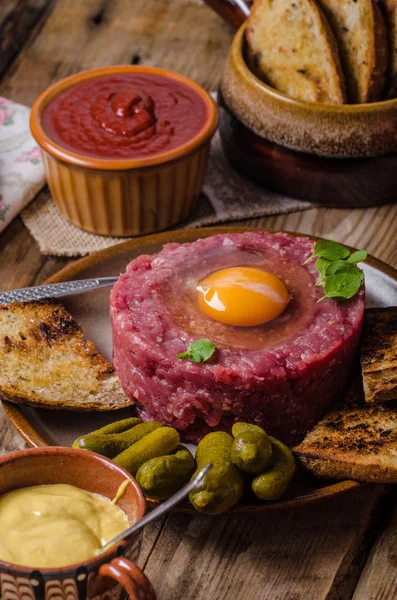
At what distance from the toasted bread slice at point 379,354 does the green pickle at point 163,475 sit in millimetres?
724

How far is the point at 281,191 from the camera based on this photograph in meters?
4.21

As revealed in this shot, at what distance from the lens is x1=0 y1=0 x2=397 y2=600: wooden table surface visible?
8.26ft

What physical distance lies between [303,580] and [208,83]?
11.5 ft

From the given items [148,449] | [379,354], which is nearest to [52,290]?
[148,449]

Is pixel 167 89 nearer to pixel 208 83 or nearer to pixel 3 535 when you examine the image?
pixel 208 83

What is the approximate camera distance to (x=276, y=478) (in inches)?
94.0

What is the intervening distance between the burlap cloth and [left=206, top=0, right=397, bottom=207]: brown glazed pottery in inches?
2.9

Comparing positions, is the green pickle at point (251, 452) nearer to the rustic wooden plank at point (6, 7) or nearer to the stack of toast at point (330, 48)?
the stack of toast at point (330, 48)

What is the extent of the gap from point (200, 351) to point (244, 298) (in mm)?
291

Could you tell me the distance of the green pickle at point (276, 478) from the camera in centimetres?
238

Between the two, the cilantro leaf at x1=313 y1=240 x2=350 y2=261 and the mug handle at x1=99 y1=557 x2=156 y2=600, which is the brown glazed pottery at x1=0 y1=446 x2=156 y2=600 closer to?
the mug handle at x1=99 y1=557 x2=156 y2=600

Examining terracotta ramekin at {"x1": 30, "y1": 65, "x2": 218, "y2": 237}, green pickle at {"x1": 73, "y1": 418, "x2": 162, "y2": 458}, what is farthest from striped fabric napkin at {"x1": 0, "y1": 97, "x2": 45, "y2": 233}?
green pickle at {"x1": 73, "y1": 418, "x2": 162, "y2": 458}

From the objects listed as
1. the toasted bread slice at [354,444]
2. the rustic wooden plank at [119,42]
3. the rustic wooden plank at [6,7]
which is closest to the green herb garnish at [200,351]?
the toasted bread slice at [354,444]

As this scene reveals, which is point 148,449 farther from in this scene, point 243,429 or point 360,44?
point 360,44
